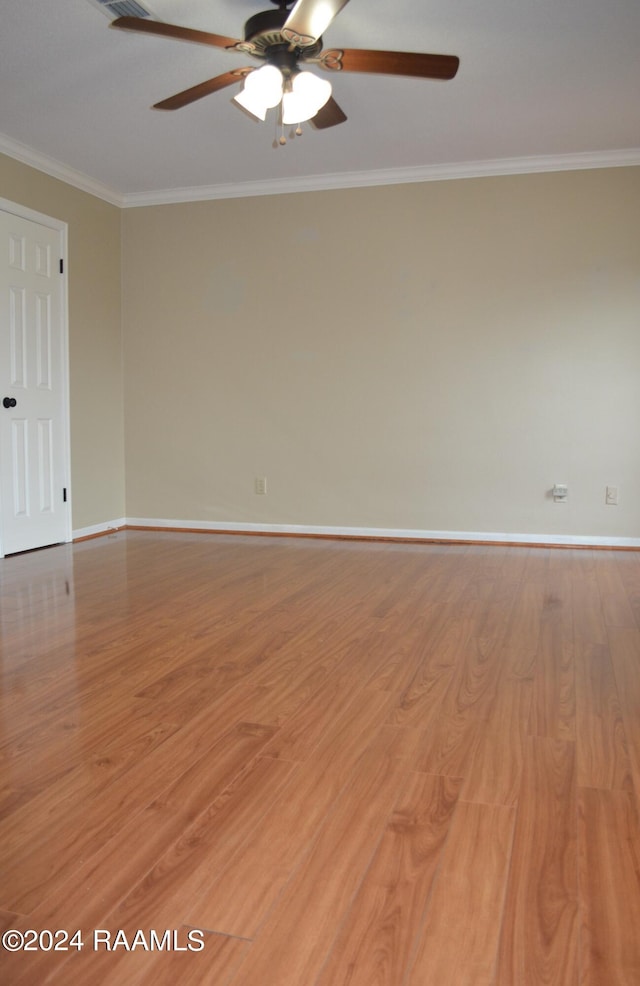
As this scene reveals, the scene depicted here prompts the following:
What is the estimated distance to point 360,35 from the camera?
3383 mm

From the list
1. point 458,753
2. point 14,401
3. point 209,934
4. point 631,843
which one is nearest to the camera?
point 209,934

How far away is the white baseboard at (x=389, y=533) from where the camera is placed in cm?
511

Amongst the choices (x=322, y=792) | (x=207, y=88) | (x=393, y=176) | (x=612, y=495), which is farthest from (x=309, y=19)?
(x=612, y=495)

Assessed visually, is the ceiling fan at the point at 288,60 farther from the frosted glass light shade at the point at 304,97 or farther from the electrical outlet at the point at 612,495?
the electrical outlet at the point at 612,495

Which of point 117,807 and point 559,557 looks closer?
point 117,807

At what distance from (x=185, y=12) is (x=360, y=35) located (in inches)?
29.7

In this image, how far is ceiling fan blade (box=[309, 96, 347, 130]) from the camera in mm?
3293

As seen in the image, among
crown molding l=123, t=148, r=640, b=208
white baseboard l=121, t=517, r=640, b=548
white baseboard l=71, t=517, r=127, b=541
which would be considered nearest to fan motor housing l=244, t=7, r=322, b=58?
crown molding l=123, t=148, r=640, b=208

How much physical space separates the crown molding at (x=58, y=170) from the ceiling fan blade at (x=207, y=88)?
1789 millimetres

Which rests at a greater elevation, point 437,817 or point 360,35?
point 360,35

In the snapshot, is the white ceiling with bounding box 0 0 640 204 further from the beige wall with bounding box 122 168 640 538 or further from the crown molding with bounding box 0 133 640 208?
the beige wall with bounding box 122 168 640 538

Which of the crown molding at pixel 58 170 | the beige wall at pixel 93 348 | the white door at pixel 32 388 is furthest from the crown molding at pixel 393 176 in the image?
the white door at pixel 32 388

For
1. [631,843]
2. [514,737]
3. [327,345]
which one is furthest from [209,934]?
[327,345]

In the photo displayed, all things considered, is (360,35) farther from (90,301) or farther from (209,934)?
(209,934)
